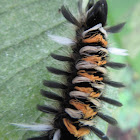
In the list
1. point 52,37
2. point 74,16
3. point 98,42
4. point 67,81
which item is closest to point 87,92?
point 67,81

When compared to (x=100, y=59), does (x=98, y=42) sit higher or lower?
higher

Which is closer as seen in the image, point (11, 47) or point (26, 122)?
point (11, 47)

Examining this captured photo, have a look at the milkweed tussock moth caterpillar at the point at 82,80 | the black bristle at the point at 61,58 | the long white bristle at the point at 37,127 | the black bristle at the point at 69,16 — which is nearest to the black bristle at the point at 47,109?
the milkweed tussock moth caterpillar at the point at 82,80

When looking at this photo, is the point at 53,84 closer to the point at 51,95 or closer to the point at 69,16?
the point at 51,95

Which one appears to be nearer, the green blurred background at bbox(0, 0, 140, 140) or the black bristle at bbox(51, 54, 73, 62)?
the green blurred background at bbox(0, 0, 140, 140)

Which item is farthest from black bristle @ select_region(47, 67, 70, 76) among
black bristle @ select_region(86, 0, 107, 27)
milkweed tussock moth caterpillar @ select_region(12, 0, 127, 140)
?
black bristle @ select_region(86, 0, 107, 27)

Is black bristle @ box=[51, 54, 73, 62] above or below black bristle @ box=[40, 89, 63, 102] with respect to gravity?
above

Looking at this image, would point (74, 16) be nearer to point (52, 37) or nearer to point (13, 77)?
point (52, 37)

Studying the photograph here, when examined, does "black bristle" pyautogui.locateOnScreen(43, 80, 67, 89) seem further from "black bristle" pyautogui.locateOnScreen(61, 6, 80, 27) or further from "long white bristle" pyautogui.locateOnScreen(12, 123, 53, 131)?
"black bristle" pyautogui.locateOnScreen(61, 6, 80, 27)
